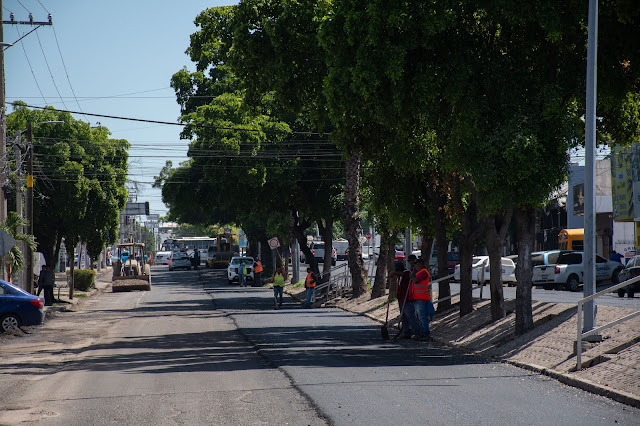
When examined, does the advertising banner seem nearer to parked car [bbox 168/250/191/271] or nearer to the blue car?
the blue car

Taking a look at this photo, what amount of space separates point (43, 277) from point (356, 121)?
19.5 m

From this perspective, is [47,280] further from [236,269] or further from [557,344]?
[557,344]

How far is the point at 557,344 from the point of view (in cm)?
1423

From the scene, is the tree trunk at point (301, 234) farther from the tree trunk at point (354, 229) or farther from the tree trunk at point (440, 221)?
the tree trunk at point (440, 221)

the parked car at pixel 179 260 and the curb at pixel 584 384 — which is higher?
the curb at pixel 584 384

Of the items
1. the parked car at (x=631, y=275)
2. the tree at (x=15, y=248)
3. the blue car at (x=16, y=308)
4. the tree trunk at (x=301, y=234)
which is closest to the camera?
the blue car at (x=16, y=308)

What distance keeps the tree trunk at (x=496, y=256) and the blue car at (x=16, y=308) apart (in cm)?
1222

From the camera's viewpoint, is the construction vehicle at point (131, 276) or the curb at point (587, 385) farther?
the construction vehicle at point (131, 276)

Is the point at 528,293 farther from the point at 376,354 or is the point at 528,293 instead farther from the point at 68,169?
the point at 68,169

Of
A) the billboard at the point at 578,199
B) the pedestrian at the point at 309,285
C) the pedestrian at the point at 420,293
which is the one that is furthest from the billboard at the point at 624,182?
the pedestrian at the point at 420,293

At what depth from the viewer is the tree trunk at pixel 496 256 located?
18516 mm

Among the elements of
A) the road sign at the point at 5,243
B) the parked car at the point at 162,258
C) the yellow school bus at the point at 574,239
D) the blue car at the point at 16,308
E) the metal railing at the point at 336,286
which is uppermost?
the road sign at the point at 5,243

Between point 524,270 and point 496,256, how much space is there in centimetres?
232

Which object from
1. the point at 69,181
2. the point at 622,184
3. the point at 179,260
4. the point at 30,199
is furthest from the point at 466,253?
the point at 179,260
